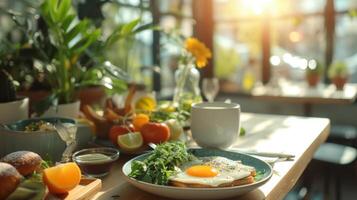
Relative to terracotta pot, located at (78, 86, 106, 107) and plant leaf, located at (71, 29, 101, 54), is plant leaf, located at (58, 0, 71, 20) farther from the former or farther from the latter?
terracotta pot, located at (78, 86, 106, 107)

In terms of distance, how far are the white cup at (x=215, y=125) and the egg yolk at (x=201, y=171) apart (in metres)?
0.24

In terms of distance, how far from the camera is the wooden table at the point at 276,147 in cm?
77

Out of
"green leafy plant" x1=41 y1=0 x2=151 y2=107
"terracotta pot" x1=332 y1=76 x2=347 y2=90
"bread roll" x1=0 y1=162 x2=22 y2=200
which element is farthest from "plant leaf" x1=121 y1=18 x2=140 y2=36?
"terracotta pot" x1=332 y1=76 x2=347 y2=90

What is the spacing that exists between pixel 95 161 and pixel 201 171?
0.24 metres

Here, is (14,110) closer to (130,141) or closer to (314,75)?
(130,141)

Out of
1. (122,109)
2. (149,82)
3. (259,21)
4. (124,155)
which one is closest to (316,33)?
(259,21)

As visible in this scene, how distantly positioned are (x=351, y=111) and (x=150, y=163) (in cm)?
290

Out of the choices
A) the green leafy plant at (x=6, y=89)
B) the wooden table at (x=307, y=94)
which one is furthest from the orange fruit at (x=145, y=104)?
the wooden table at (x=307, y=94)

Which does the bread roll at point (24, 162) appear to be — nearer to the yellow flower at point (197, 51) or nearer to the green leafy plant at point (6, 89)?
the green leafy plant at point (6, 89)

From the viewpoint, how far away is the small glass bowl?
83cm

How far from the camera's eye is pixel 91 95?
1.58 meters

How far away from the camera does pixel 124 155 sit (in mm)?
1024

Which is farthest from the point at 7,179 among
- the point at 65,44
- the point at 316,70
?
the point at 316,70

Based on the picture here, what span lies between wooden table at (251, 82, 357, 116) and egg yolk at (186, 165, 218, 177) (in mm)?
2024
